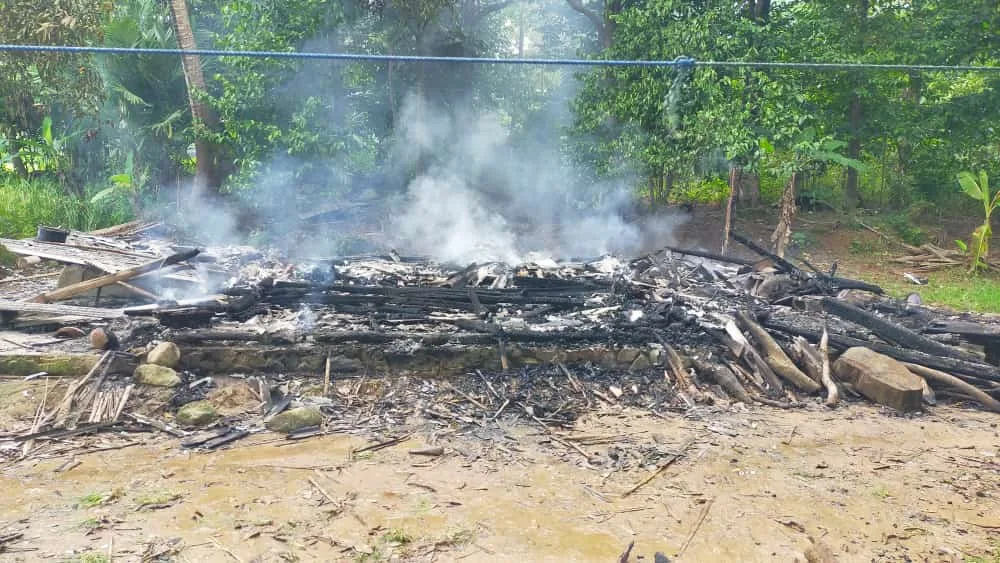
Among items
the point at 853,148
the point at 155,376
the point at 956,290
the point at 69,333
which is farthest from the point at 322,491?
the point at 853,148

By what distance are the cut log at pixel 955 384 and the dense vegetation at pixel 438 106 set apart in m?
6.23

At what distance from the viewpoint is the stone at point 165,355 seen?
6383 mm

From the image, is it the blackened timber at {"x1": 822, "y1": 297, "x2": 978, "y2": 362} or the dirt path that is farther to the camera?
the blackened timber at {"x1": 822, "y1": 297, "x2": 978, "y2": 362}

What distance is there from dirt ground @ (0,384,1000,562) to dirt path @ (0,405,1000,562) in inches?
0.6

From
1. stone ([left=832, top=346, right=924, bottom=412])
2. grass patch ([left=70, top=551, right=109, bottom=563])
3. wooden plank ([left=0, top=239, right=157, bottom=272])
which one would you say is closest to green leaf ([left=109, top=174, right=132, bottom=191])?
wooden plank ([left=0, top=239, right=157, bottom=272])

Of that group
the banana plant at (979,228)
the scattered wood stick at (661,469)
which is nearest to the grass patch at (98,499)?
the scattered wood stick at (661,469)

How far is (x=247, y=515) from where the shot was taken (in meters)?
4.34

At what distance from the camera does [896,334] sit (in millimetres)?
7395

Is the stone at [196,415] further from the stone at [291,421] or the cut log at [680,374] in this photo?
the cut log at [680,374]

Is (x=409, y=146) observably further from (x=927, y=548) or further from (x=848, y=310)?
(x=927, y=548)

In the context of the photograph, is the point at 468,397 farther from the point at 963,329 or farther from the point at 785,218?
the point at 785,218

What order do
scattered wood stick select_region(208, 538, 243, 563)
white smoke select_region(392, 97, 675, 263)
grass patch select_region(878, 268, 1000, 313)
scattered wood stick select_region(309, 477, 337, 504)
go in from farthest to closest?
white smoke select_region(392, 97, 675, 263) → grass patch select_region(878, 268, 1000, 313) → scattered wood stick select_region(309, 477, 337, 504) → scattered wood stick select_region(208, 538, 243, 563)

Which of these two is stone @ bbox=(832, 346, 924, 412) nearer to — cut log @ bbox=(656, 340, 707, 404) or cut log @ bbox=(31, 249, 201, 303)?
cut log @ bbox=(656, 340, 707, 404)

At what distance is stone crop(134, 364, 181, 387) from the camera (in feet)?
20.2
